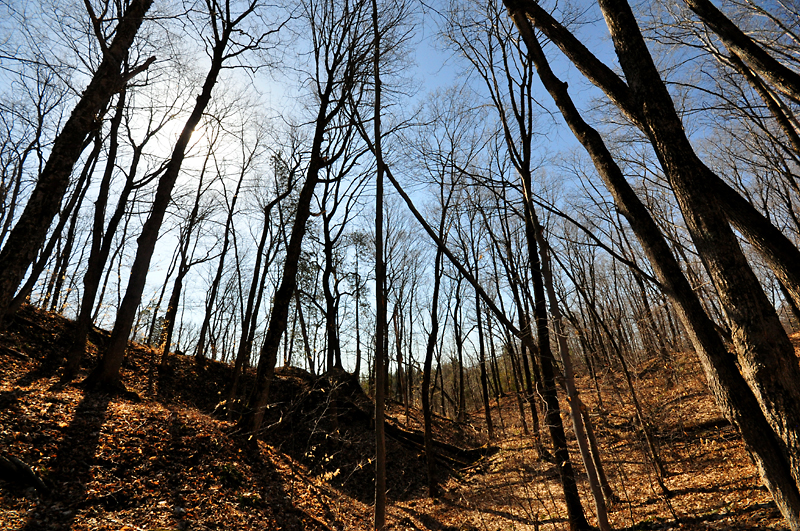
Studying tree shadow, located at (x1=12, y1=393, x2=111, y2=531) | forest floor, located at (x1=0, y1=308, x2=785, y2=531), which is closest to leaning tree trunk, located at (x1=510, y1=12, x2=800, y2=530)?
forest floor, located at (x1=0, y1=308, x2=785, y2=531)

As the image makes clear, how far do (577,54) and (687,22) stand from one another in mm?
7322

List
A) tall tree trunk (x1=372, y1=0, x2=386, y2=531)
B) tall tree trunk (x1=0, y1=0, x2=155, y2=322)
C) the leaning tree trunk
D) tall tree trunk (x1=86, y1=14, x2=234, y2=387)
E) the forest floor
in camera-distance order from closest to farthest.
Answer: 1. the leaning tree trunk
2. tall tree trunk (x1=0, y1=0, x2=155, y2=322)
3. the forest floor
4. tall tree trunk (x1=372, y1=0, x2=386, y2=531)
5. tall tree trunk (x1=86, y1=14, x2=234, y2=387)

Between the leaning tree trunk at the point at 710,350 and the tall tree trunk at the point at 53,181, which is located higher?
the tall tree trunk at the point at 53,181

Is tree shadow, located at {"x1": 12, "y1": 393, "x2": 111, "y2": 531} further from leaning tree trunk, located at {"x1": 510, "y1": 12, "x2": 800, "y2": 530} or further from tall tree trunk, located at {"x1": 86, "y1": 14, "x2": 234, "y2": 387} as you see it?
leaning tree trunk, located at {"x1": 510, "y1": 12, "x2": 800, "y2": 530}

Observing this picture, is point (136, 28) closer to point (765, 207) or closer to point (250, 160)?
point (250, 160)

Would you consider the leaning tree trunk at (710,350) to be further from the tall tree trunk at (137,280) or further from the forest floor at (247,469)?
the tall tree trunk at (137,280)

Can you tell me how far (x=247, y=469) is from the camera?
703 cm

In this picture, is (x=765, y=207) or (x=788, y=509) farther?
(x=765, y=207)

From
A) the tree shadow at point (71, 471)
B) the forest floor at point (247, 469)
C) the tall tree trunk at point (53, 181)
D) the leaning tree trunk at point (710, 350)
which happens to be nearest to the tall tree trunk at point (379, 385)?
the forest floor at point (247, 469)

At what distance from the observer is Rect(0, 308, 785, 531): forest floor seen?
471 centimetres

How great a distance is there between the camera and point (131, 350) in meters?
13.6

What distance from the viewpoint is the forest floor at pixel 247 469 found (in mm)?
4711

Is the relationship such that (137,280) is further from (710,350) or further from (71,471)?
(710,350)

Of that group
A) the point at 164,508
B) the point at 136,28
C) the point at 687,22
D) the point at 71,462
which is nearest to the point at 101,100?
the point at 136,28
